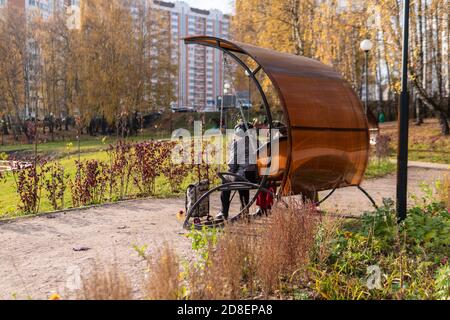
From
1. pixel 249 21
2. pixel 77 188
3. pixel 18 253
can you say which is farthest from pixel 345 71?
pixel 18 253

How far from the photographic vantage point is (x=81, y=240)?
5930mm

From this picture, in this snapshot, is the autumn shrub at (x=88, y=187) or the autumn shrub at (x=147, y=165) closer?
the autumn shrub at (x=88, y=187)

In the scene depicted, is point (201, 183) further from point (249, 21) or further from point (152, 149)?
point (249, 21)

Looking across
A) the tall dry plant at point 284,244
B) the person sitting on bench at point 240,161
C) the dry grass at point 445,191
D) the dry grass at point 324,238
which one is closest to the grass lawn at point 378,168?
the dry grass at point 445,191

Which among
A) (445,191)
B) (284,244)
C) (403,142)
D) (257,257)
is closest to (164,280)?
(257,257)

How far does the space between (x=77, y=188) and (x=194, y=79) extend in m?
105

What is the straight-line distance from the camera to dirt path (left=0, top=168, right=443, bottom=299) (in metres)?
4.32

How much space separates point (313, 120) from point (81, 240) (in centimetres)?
326

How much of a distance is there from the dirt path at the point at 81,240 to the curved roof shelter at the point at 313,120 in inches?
26.6

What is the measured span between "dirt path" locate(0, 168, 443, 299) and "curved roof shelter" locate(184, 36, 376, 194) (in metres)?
0.67

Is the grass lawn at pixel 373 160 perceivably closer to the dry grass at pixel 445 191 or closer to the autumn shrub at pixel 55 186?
the autumn shrub at pixel 55 186

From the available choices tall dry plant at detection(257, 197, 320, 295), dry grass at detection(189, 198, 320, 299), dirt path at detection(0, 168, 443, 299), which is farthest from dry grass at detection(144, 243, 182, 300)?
tall dry plant at detection(257, 197, 320, 295)

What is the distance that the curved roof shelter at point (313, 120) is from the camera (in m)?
5.81

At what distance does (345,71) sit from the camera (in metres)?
25.6
